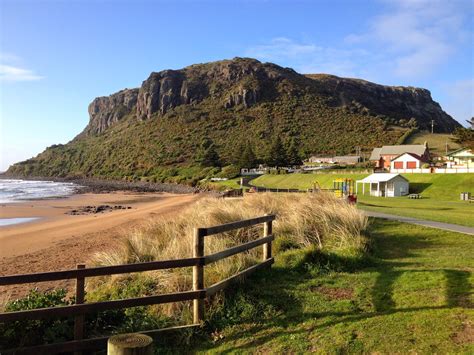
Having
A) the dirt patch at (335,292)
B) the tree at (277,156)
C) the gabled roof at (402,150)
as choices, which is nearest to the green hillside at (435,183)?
Result: the tree at (277,156)

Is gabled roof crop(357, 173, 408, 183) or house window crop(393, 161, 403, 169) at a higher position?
house window crop(393, 161, 403, 169)

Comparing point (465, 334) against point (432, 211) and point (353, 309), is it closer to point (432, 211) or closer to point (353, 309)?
point (353, 309)

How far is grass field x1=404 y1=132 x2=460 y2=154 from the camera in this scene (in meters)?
110

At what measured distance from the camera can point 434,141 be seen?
118 metres

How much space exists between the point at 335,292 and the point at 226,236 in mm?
3473

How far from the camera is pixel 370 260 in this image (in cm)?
912

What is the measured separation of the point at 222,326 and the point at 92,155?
5444 inches

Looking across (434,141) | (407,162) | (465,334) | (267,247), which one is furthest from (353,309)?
(434,141)

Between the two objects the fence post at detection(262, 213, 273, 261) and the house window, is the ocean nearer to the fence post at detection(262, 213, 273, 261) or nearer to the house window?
the fence post at detection(262, 213, 273, 261)

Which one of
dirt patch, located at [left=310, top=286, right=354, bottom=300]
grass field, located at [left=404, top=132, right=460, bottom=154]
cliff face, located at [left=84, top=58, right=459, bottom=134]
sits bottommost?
dirt patch, located at [left=310, top=286, right=354, bottom=300]

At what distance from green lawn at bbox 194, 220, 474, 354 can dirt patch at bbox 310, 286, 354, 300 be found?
16mm

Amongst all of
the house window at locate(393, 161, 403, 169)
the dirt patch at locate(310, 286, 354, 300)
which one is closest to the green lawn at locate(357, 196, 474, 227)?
the dirt patch at locate(310, 286, 354, 300)

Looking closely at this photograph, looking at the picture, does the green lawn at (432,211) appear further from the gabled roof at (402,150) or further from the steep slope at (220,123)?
the gabled roof at (402,150)

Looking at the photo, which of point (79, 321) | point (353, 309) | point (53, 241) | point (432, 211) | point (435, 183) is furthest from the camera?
point (435, 183)
